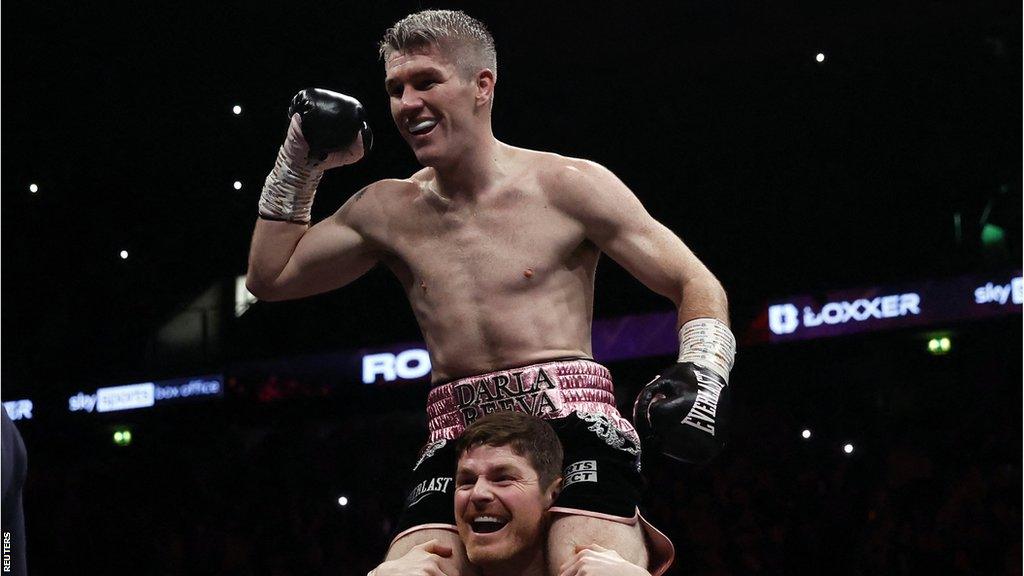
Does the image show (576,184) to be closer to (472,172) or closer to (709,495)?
(472,172)

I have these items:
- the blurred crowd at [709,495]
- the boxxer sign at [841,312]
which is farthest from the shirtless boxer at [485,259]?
the boxxer sign at [841,312]

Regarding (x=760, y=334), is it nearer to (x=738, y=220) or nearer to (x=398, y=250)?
(x=738, y=220)

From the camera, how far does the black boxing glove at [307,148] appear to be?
8.45 ft

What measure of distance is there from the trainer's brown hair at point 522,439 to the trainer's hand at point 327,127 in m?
0.68

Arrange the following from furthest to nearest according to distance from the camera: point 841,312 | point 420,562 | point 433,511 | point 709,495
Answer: point 841,312, point 709,495, point 433,511, point 420,562

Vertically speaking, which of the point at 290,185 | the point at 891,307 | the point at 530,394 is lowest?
the point at 530,394

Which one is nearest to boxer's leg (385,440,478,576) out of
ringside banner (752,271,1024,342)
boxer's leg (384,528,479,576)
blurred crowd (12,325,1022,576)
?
boxer's leg (384,528,479,576)

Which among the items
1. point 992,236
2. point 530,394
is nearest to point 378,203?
point 530,394

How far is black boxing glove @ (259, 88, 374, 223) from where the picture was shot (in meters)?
2.57

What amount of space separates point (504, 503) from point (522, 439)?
0.13 m

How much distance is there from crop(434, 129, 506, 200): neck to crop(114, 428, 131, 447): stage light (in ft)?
33.1

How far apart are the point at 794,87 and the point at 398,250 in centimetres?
700

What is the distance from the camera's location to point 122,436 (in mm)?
11898

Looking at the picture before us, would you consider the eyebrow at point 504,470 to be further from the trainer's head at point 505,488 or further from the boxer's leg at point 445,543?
the boxer's leg at point 445,543
